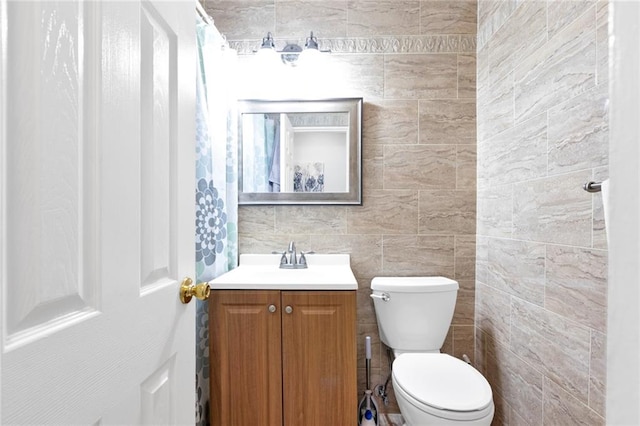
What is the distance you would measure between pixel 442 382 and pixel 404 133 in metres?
1.26

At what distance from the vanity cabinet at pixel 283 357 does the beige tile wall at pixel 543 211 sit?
2.34 ft

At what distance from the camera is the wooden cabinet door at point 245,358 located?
1466mm

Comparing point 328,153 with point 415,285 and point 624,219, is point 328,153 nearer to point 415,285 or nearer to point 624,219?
point 415,285

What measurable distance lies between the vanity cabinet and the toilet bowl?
0.77 feet

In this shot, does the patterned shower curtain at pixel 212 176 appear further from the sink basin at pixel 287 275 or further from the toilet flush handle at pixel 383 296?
the toilet flush handle at pixel 383 296

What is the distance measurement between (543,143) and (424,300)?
2.86ft

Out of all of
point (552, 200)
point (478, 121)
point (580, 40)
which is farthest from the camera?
point (478, 121)

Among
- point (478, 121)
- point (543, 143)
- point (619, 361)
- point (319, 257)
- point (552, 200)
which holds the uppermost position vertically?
point (478, 121)

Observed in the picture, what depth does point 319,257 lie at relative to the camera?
1.93m

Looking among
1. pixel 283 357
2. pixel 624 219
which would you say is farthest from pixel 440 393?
pixel 624 219

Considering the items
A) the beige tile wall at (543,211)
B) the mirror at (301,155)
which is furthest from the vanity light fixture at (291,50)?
the beige tile wall at (543,211)

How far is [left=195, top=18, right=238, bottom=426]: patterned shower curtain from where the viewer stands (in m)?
1.51

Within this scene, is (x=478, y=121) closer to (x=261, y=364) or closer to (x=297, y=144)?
(x=297, y=144)

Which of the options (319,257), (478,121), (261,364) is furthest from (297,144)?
(261,364)
